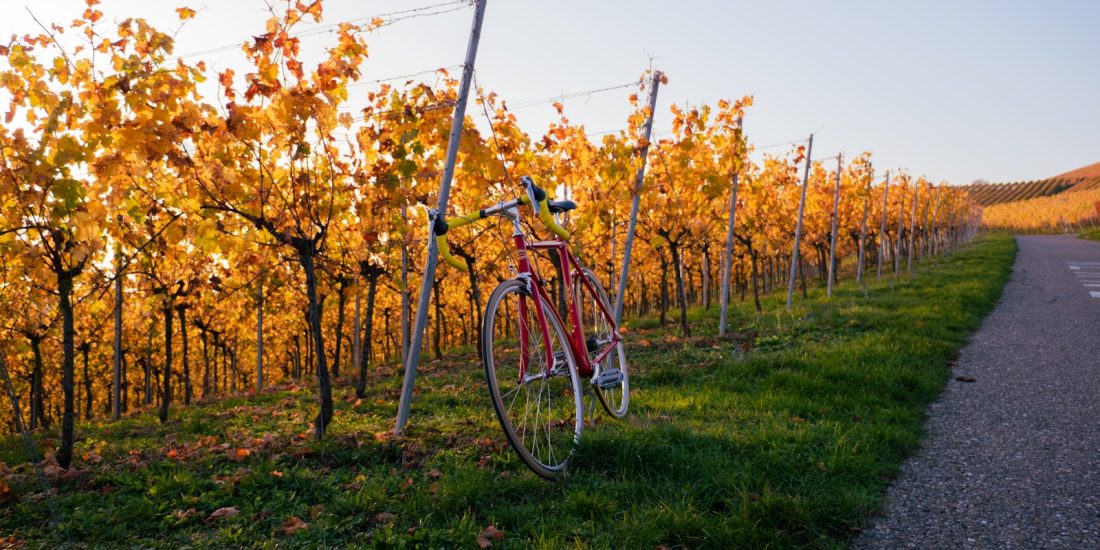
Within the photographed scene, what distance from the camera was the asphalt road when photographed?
3.54 m

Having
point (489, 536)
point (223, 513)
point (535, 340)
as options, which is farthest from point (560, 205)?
point (223, 513)

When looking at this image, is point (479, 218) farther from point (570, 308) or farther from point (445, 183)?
point (445, 183)

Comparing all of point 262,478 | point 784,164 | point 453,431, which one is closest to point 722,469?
point 453,431

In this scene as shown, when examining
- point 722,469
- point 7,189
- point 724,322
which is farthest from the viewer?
point 724,322

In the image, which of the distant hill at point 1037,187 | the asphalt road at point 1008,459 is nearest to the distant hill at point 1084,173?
the distant hill at point 1037,187

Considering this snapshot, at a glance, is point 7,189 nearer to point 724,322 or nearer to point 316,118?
point 316,118

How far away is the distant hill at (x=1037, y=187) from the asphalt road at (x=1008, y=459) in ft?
495

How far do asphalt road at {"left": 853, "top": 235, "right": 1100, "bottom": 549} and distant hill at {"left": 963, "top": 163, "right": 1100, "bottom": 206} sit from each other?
151m

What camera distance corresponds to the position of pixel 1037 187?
14450 centimetres

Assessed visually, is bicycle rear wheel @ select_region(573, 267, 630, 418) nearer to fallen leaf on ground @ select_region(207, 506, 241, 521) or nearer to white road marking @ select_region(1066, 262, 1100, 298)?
fallen leaf on ground @ select_region(207, 506, 241, 521)

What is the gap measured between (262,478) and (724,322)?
A: 9825 mm

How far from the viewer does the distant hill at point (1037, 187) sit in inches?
5374

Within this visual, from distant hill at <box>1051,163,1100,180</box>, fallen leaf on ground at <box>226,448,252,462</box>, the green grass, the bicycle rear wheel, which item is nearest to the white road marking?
the green grass

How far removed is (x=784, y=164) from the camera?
19438 mm
